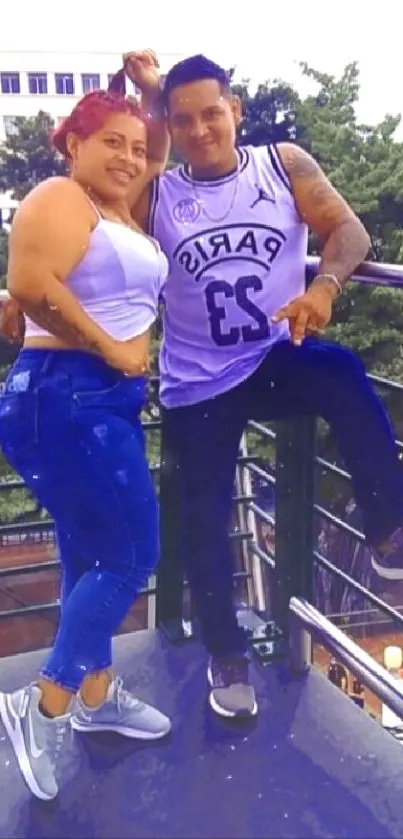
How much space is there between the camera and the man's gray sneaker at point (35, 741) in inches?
60.5

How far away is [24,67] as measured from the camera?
1.61 metres

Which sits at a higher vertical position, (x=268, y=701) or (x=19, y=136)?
(x=19, y=136)

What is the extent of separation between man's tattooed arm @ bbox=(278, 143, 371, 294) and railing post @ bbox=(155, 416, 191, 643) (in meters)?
0.54

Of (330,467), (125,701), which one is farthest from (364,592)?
(125,701)

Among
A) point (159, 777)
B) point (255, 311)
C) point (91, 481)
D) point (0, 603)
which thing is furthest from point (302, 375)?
point (0, 603)

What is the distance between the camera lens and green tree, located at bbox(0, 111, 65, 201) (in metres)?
1.52

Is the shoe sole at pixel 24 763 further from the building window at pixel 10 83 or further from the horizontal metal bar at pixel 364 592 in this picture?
the building window at pixel 10 83

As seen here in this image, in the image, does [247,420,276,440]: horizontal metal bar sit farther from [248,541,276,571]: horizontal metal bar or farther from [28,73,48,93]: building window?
[28,73,48,93]: building window

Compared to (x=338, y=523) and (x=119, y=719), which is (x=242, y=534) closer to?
(x=338, y=523)

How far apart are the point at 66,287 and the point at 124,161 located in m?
0.22

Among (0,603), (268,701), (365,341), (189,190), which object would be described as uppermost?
(189,190)

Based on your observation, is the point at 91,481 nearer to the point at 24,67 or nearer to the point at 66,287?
the point at 66,287

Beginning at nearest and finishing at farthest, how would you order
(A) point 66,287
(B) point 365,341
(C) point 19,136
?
(A) point 66,287 → (C) point 19,136 → (B) point 365,341

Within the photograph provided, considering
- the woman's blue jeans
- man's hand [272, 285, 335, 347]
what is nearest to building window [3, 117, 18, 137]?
the woman's blue jeans
